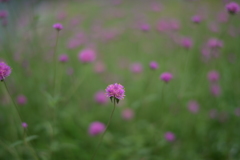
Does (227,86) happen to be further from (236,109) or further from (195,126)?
(195,126)

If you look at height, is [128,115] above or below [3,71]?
above

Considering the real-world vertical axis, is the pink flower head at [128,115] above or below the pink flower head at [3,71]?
above

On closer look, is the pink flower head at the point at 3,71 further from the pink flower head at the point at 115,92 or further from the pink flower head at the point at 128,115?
the pink flower head at the point at 128,115

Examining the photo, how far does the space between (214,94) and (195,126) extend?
477mm

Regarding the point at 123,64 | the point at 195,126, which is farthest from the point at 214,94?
the point at 123,64

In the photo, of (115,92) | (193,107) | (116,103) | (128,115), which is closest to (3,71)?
(115,92)

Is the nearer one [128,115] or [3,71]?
[3,71]

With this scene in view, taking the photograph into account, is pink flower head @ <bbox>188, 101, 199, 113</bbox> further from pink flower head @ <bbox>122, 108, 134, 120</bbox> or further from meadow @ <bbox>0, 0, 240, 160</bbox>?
pink flower head @ <bbox>122, 108, 134, 120</bbox>

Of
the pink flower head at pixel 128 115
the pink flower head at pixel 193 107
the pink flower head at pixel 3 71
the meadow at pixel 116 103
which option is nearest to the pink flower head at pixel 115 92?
the meadow at pixel 116 103

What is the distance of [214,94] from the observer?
2.36 m

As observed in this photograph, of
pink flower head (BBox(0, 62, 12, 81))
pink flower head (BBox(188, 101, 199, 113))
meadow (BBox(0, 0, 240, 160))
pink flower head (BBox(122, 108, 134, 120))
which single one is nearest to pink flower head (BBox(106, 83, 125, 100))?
meadow (BBox(0, 0, 240, 160))

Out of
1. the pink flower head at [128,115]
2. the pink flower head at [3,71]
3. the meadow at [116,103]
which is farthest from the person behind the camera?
the pink flower head at [128,115]

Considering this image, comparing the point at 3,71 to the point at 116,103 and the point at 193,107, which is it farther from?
the point at 193,107

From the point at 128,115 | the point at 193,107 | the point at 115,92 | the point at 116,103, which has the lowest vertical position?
the point at 115,92
